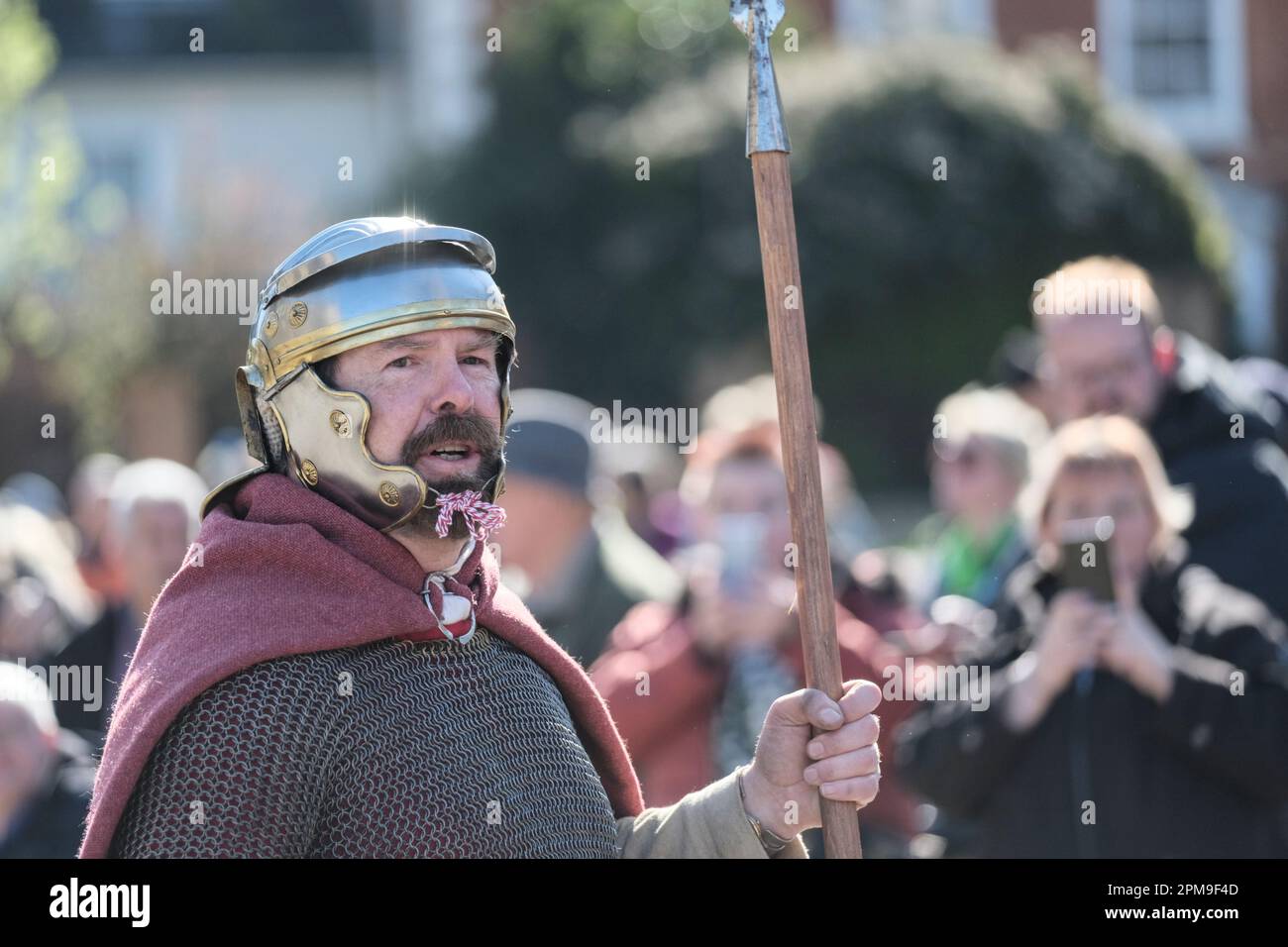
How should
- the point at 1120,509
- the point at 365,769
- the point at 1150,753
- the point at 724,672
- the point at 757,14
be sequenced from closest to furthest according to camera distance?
the point at 365,769 < the point at 757,14 < the point at 1150,753 < the point at 1120,509 < the point at 724,672

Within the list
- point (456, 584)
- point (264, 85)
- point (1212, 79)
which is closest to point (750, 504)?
point (456, 584)

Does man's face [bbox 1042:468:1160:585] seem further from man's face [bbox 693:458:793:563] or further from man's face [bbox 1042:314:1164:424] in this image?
man's face [bbox 693:458:793:563]

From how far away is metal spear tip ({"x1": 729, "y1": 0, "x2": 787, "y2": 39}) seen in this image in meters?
3.07

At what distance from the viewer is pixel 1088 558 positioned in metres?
4.38

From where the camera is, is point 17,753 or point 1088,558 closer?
point 1088,558

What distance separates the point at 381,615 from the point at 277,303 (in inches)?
20.9

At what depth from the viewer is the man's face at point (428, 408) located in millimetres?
2992

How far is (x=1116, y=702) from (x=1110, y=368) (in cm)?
103

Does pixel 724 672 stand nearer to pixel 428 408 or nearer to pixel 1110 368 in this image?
pixel 1110 368

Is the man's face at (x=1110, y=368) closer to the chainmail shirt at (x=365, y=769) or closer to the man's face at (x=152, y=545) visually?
the chainmail shirt at (x=365, y=769)

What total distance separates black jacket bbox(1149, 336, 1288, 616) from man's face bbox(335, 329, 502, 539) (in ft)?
7.23

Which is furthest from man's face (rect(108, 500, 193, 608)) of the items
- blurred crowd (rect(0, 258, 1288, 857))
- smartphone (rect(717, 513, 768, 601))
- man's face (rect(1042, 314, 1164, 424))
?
man's face (rect(1042, 314, 1164, 424))

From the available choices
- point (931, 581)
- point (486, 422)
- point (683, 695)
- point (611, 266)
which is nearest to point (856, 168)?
point (611, 266)

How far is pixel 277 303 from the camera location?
3.06 metres
